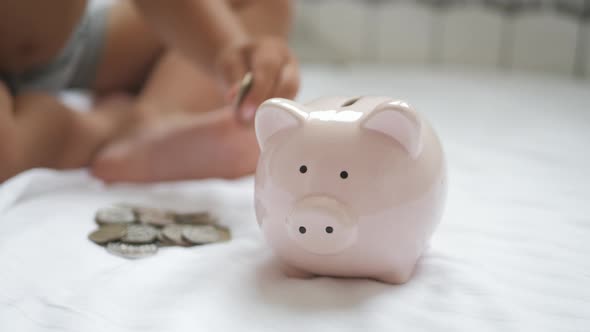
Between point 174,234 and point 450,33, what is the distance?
1275mm

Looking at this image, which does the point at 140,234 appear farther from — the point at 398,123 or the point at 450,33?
the point at 450,33

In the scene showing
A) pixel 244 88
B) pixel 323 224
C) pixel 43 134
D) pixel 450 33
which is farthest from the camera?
pixel 450 33

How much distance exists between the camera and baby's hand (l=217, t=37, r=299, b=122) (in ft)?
2.59

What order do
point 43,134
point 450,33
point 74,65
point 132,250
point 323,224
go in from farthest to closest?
point 450,33 → point 74,65 → point 43,134 → point 132,250 → point 323,224

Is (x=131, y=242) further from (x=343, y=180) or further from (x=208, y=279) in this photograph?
(x=343, y=180)

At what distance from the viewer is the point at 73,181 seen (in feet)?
2.93

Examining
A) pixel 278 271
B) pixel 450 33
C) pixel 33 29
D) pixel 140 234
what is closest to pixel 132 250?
pixel 140 234

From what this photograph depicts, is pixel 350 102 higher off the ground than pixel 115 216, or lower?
higher

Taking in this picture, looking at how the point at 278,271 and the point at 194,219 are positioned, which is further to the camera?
the point at 194,219

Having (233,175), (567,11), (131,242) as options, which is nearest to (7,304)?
(131,242)

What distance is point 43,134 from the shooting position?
0.93 meters

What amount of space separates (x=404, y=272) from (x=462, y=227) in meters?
0.18

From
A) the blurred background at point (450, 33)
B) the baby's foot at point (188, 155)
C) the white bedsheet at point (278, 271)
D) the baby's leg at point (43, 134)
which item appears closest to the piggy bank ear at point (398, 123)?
the white bedsheet at point (278, 271)

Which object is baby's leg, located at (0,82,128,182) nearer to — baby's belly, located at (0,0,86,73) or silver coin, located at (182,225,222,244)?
baby's belly, located at (0,0,86,73)
